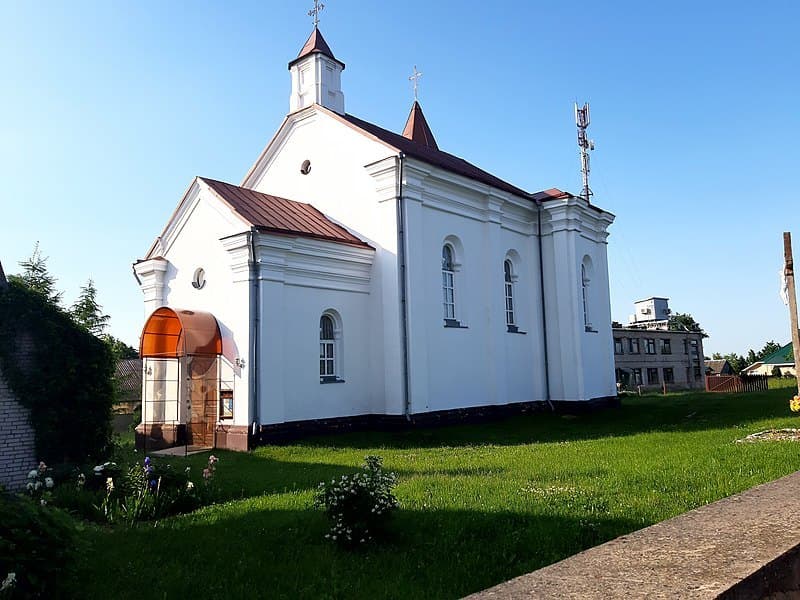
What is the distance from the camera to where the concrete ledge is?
9.68ft

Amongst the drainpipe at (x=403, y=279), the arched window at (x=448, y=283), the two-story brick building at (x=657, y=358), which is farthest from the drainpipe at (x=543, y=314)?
the two-story brick building at (x=657, y=358)

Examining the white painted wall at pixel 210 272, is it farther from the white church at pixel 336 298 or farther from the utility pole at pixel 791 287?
the utility pole at pixel 791 287

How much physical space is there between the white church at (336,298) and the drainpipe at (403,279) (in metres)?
0.04

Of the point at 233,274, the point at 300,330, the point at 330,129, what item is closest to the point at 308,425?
the point at 300,330

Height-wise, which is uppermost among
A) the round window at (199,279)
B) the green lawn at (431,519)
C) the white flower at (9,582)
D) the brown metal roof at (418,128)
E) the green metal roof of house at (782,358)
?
the brown metal roof at (418,128)

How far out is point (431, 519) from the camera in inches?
273

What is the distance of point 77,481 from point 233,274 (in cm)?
695

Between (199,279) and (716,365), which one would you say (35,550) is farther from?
(716,365)

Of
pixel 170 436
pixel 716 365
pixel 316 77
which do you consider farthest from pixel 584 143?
pixel 716 365

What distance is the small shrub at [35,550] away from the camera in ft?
14.6

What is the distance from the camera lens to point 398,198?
688 inches

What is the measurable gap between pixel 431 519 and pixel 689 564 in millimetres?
3935

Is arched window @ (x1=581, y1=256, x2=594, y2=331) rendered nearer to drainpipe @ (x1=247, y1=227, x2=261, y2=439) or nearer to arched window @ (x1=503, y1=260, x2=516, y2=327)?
arched window @ (x1=503, y1=260, x2=516, y2=327)

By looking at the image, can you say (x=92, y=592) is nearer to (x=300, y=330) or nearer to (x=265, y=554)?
(x=265, y=554)
